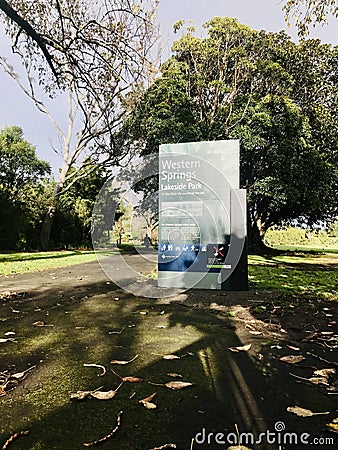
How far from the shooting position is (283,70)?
49.3ft

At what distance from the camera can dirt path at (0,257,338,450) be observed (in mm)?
1323

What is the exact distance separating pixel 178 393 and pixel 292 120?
1461 centimetres

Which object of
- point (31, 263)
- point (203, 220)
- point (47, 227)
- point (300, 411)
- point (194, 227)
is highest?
point (47, 227)

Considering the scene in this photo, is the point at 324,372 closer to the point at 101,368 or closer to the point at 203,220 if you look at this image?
the point at 101,368

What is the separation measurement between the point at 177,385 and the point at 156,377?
0.51 ft

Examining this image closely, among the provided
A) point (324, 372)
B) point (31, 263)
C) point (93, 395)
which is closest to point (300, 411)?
point (324, 372)

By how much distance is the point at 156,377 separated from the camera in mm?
1837

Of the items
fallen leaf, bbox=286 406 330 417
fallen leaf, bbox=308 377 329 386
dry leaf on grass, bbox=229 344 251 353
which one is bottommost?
fallen leaf, bbox=286 406 330 417

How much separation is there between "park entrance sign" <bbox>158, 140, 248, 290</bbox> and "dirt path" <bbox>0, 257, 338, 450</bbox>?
5.06 feet

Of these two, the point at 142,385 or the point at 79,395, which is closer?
the point at 79,395

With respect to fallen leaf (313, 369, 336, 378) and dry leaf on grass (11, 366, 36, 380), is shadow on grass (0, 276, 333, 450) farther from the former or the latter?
fallen leaf (313, 369, 336, 378)

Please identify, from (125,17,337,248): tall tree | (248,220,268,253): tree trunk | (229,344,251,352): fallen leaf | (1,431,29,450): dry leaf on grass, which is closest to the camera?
(1,431,29,450): dry leaf on grass

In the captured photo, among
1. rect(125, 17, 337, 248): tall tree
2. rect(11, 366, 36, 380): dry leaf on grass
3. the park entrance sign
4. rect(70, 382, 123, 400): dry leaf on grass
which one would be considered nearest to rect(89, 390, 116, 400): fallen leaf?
rect(70, 382, 123, 400): dry leaf on grass

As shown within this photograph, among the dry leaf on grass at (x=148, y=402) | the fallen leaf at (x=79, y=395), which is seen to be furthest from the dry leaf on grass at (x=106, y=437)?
the fallen leaf at (x=79, y=395)
